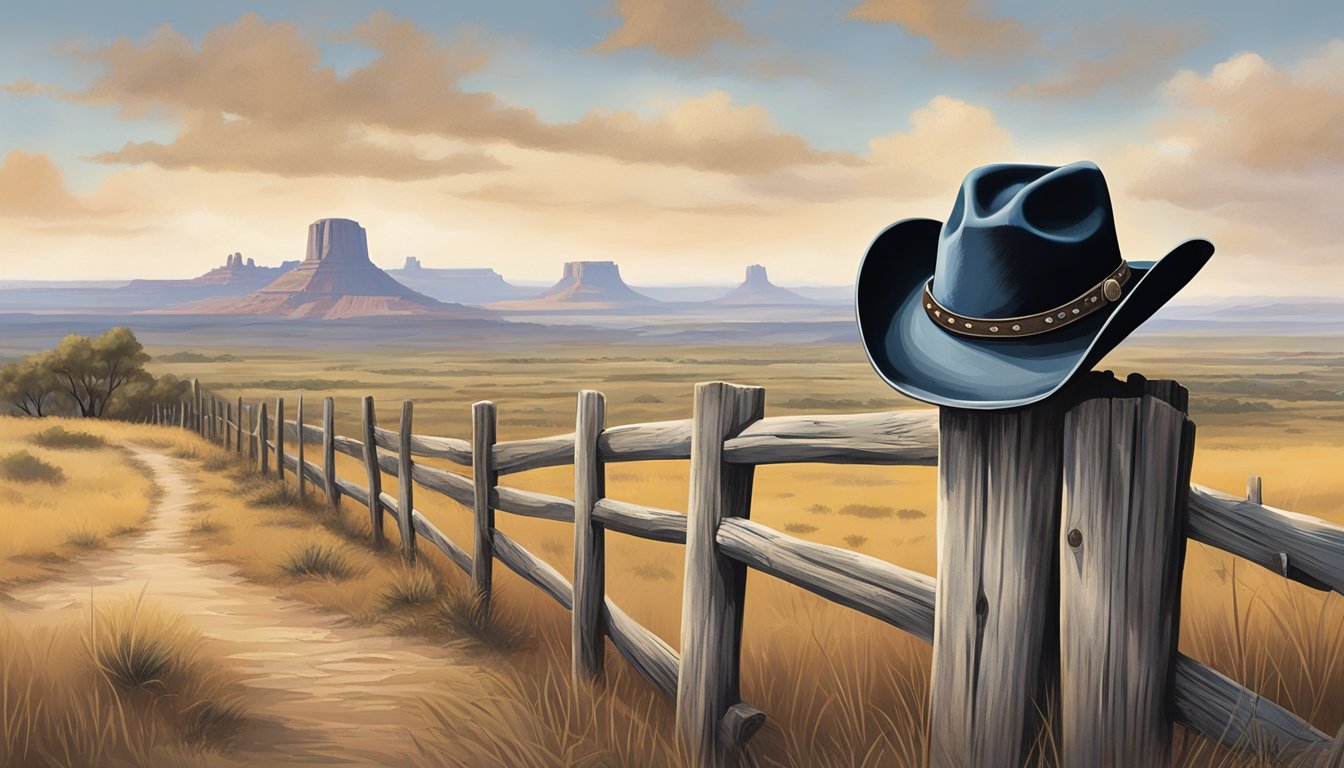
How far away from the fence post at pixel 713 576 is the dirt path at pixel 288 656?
118 cm

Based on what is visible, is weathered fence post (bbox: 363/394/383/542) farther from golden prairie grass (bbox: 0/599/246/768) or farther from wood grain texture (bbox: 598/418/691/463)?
wood grain texture (bbox: 598/418/691/463)

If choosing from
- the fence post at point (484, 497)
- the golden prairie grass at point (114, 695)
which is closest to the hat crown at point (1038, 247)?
the golden prairie grass at point (114, 695)

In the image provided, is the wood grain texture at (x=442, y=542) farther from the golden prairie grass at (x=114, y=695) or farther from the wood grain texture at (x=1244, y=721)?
the wood grain texture at (x=1244, y=721)

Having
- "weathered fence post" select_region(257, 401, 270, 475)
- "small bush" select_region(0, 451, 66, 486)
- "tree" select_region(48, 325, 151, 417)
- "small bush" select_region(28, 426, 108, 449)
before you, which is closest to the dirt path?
"small bush" select_region(0, 451, 66, 486)

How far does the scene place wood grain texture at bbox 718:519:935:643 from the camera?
308cm

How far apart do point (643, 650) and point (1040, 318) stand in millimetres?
2643

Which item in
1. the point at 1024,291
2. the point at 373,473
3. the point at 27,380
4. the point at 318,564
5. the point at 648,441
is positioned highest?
the point at 1024,291

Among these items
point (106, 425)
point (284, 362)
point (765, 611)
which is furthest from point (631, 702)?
point (284, 362)

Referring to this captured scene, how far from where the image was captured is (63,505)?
12.5m

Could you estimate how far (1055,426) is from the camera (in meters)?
2.65

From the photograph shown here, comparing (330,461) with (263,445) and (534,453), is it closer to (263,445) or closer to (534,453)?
(263,445)

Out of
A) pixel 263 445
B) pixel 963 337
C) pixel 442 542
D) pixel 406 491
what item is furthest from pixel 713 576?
pixel 263 445

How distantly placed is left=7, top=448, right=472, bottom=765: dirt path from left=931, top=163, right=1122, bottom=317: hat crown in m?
2.88

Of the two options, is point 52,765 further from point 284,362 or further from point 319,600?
point 284,362
